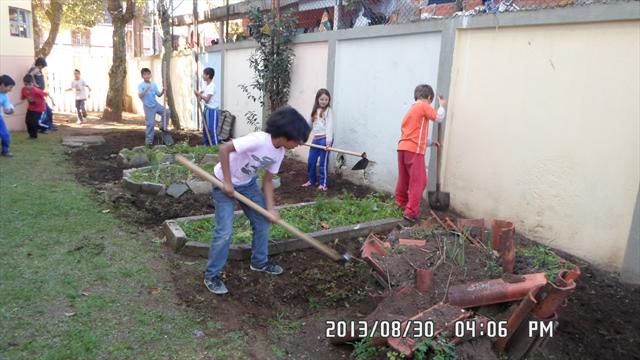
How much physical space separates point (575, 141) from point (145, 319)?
159 inches

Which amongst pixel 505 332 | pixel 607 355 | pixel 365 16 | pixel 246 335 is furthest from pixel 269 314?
pixel 365 16

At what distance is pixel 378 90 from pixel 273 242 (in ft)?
10.8

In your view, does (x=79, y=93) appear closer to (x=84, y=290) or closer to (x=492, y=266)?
(x=84, y=290)

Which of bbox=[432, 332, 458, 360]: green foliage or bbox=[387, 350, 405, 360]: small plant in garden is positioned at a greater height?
bbox=[432, 332, 458, 360]: green foliage

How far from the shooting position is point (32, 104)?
11.6m

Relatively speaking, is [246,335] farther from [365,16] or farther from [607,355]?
[365,16]

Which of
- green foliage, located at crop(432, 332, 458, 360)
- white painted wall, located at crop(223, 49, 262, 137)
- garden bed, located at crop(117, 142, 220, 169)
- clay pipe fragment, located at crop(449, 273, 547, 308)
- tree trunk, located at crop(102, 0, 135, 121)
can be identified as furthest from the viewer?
tree trunk, located at crop(102, 0, 135, 121)

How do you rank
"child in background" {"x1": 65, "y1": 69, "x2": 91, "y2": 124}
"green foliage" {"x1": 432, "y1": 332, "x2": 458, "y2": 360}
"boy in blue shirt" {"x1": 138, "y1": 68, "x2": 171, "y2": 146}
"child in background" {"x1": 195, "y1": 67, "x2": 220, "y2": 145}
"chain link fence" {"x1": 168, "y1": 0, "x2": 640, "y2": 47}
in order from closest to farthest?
"green foliage" {"x1": 432, "y1": 332, "x2": 458, "y2": 360}
"chain link fence" {"x1": 168, "y1": 0, "x2": 640, "y2": 47}
"child in background" {"x1": 195, "y1": 67, "x2": 220, "y2": 145}
"boy in blue shirt" {"x1": 138, "y1": 68, "x2": 171, "y2": 146}
"child in background" {"x1": 65, "y1": 69, "x2": 91, "y2": 124}

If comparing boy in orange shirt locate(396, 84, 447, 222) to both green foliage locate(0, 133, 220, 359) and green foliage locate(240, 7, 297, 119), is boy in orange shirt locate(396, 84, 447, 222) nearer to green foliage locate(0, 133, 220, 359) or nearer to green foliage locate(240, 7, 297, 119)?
green foliage locate(0, 133, 220, 359)

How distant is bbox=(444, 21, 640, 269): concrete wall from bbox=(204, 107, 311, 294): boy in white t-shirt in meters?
2.61

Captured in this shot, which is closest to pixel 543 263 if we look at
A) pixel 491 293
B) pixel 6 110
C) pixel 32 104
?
pixel 491 293

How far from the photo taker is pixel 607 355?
3209 mm

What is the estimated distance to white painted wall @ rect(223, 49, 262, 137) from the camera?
11.3 m

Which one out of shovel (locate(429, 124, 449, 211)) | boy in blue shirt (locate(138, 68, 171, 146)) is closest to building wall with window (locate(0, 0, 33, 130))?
boy in blue shirt (locate(138, 68, 171, 146))
